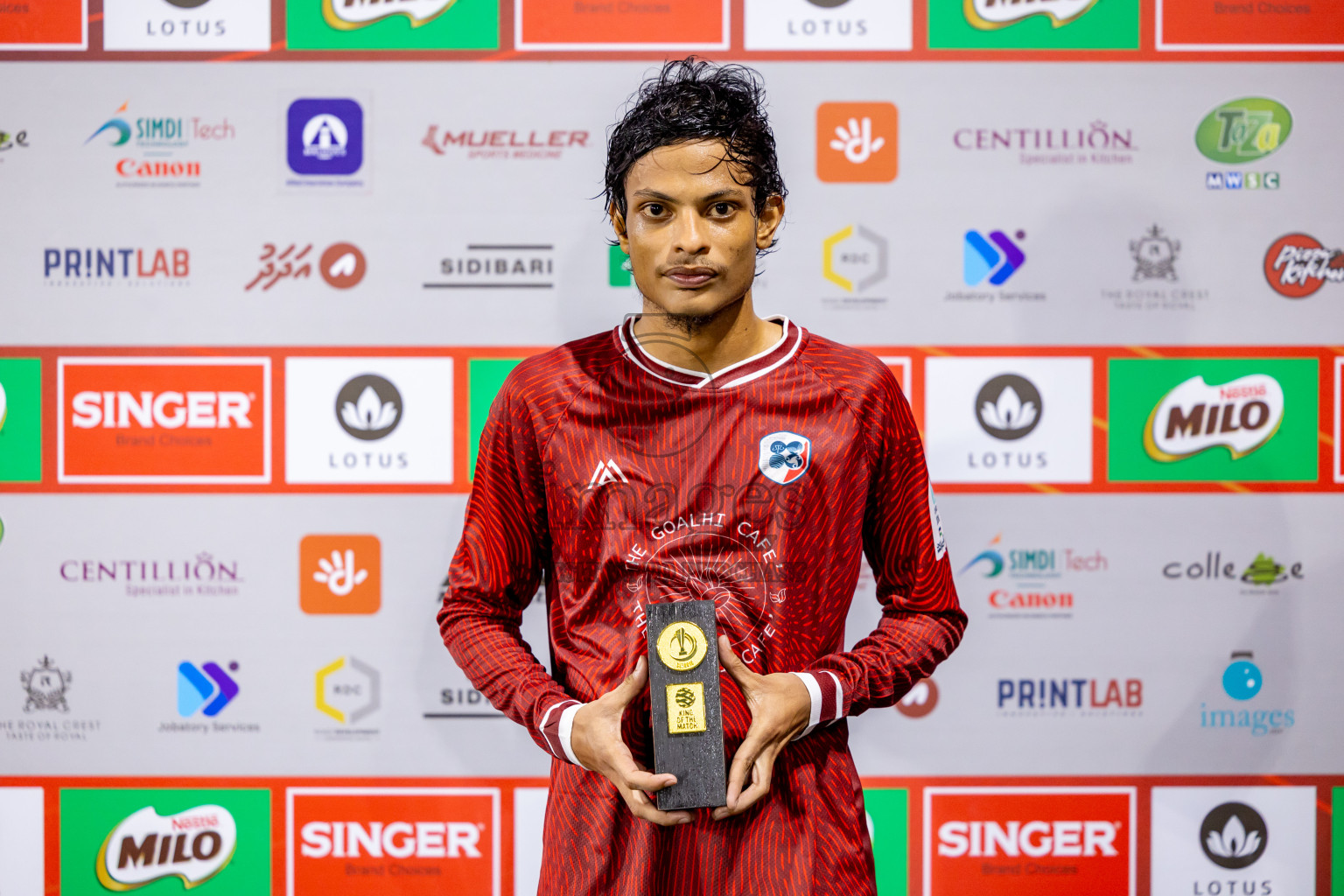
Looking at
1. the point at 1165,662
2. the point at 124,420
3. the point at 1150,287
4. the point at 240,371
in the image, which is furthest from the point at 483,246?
the point at 1165,662

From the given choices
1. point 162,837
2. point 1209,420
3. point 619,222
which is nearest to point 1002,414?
point 1209,420

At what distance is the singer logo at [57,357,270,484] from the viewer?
191 centimetres

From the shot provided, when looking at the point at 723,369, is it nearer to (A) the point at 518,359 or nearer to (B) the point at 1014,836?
(A) the point at 518,359

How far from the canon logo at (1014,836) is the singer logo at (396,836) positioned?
3.19 feet

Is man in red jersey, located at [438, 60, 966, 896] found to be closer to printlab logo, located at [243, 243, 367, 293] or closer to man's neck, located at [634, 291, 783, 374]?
man's neck, located at [634, 291, 783, 374]

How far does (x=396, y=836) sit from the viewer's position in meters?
1.94

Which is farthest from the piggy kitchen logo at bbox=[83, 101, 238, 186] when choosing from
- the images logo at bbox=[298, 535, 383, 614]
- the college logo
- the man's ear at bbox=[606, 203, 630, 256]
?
the man's ear at bbox=[606, 203, 630, 256]

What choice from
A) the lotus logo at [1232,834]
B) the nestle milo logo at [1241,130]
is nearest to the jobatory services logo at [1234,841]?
the lotus logo at [1232,834]

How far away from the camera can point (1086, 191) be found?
6.26 feet

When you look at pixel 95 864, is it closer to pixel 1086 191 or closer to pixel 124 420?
pixel 124 420

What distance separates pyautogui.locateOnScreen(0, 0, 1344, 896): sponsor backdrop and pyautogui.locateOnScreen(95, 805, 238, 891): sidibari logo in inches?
0.7

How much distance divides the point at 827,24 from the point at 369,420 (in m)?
1.25

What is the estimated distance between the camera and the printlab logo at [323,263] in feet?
6.24

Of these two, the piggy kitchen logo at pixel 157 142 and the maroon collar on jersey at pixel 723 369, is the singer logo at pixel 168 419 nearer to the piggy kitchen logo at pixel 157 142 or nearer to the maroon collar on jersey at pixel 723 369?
the piggy kitchen logo at pixel 157 142
